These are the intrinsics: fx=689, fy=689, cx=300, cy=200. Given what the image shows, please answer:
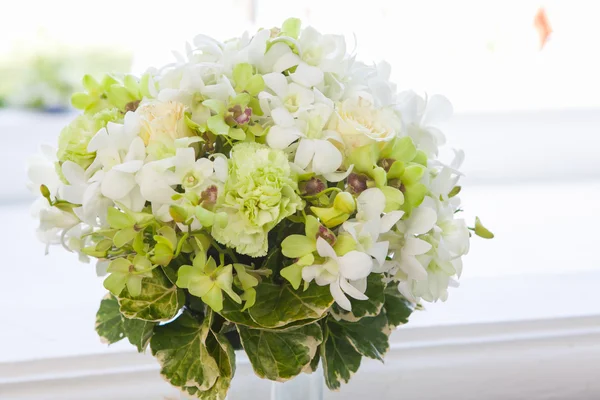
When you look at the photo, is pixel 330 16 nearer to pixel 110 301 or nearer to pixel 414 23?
pixel 414 23

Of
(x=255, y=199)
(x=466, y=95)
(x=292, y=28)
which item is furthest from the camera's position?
(x=466, y=95)

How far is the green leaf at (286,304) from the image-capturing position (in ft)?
1.83

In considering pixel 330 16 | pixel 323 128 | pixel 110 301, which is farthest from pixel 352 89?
pixel 330 16

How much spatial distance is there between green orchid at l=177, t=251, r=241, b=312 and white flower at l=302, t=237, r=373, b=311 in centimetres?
6

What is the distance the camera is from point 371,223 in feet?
1.75

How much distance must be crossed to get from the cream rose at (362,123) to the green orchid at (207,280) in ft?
0.47

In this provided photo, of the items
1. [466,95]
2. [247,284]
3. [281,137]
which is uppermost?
[281,137]

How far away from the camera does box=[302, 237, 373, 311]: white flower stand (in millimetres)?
518

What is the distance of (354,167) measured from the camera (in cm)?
57

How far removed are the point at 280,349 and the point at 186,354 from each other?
82 millimetres

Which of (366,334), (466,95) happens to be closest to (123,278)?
(366,334)

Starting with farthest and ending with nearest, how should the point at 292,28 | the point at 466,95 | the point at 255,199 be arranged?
the point at 466,95 → the point at 292,28 → the point at 255,199

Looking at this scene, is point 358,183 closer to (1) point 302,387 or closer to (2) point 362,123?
(2) point 362,123

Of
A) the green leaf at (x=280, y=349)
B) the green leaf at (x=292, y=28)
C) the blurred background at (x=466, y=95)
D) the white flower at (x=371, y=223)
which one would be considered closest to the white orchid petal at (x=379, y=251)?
the white flower at (x=371, y=223)
